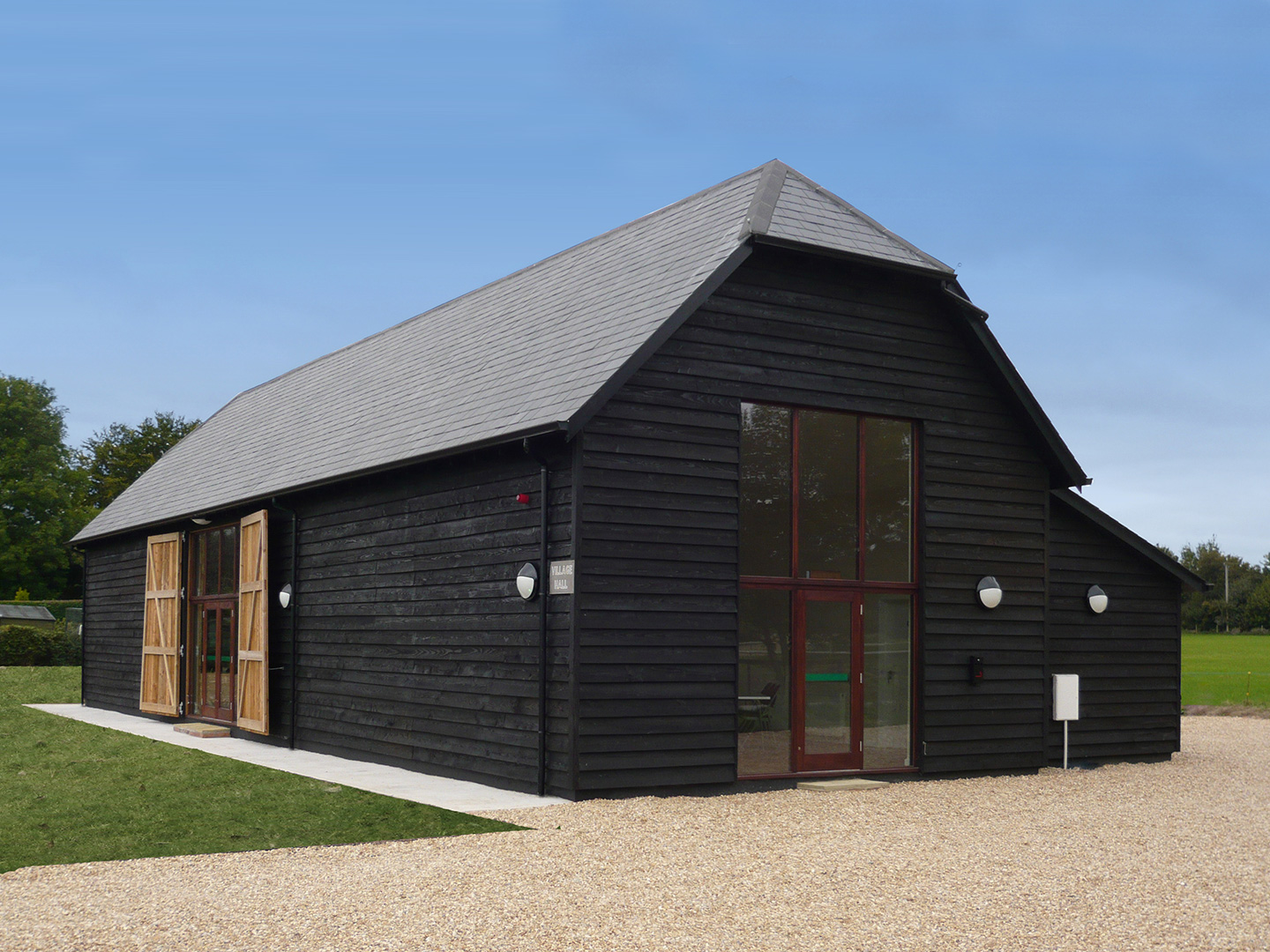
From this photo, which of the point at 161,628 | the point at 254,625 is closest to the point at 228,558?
the point at 254,625

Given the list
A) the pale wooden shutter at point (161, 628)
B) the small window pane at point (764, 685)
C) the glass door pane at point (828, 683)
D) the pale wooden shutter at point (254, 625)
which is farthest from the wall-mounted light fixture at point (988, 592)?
the pale wooden shutter at point (161, 628)

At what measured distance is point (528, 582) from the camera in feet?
37.1

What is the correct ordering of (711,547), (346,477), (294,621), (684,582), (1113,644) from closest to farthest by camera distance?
(684,582)
(711,547)
(346,477)
(1113,644)
(294,621)

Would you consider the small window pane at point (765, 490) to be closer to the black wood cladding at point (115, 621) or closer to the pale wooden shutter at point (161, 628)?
the pale wooden shutter at point (161, 628)

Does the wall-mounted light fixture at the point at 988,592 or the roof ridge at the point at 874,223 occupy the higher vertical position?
the roof ridge at the point at 874,223

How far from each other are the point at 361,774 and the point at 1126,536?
31.0ft

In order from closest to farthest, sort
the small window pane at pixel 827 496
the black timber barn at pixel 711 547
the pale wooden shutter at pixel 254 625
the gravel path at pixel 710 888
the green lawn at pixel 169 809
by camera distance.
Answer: the gravel path at pixel 710 888 → the green lawn at pixel 169 809 → the black timber barn at pixel 711 547 → the small window pane at pixel 827 496 → the pale wooden shutter at pixel 254 625

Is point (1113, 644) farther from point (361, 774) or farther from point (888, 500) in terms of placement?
point (361, 774)

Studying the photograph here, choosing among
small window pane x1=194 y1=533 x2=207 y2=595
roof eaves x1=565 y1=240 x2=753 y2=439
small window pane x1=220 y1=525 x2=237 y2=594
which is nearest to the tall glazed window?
roof eaves x1=565 y1=240 x2=753 y2=439

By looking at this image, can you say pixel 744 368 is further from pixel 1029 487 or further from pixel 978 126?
pixel 978 126

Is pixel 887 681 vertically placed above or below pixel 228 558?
below

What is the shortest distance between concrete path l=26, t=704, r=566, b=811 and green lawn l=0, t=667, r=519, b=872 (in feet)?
Answer: 1.05

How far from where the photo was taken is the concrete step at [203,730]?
1738 centimetres

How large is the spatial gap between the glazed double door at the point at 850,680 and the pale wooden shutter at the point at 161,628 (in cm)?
1158
